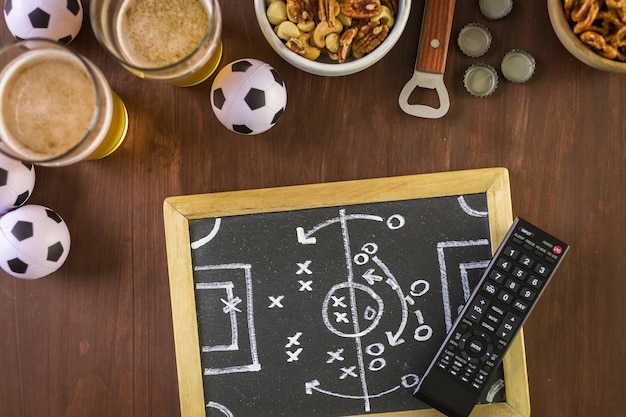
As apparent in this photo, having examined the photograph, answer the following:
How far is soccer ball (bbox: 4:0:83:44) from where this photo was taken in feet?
2.75

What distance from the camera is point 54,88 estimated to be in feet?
2.75

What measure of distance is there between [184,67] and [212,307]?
0.34 meters

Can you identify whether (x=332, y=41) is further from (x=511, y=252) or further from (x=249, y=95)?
(x=511, y=252)

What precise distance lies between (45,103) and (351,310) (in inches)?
19.8

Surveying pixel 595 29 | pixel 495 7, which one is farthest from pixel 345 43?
pixel 595 29

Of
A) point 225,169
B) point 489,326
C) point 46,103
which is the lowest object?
point 489,326

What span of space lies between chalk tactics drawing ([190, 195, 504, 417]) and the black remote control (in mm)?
38

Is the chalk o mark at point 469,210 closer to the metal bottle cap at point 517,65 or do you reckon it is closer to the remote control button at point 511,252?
the remote control button at point 511,252

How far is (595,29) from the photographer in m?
0.85

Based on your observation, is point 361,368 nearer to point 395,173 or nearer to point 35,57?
point 395,173

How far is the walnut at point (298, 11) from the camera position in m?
0.84

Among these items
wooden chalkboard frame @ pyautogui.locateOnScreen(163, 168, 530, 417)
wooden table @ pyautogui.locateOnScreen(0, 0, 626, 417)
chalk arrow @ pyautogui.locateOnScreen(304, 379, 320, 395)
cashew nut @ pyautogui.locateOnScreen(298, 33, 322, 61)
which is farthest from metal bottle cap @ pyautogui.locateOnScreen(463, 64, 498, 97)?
chalk arrow @ pyautogui.locateOnScreen(304, 379, 320, 395)

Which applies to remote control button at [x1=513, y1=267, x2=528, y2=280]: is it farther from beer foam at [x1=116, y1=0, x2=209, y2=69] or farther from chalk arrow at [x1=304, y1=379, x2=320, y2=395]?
beer foam at [x1=116, y1=0, x2=209, y2=69]

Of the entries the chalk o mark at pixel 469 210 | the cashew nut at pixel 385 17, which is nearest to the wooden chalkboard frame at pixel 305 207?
the chalk o mark at pixel 469 210
